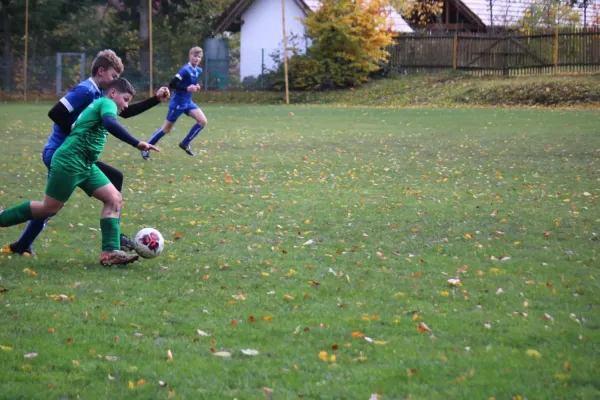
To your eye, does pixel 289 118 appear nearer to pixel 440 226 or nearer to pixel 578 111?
pixel 578 111

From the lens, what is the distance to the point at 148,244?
7.51 m

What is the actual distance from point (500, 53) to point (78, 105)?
3437cm

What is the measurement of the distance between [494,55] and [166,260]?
3448 centimetres

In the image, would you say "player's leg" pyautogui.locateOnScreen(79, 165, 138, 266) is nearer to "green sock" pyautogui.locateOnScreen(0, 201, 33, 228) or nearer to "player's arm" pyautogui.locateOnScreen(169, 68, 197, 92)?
"green sock" pyautogui.locateOnScreen(0, 201, 33, 228)

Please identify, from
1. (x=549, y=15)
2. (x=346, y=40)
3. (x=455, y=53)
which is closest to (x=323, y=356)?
(x=346, y=40)

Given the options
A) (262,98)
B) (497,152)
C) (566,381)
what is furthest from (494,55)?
(566,381)

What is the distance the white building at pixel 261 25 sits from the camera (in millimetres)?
46500

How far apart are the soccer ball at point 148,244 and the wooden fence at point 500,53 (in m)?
32.3

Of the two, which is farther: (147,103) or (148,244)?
(147,103)

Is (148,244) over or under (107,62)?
under

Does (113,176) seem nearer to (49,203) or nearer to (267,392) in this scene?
(49,203)

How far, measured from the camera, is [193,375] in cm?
468

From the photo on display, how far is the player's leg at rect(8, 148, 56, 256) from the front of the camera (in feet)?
25.1

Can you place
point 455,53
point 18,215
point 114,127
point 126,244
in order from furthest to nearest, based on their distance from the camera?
point 455,53
point 126,244
point 18,215
point 114,127
